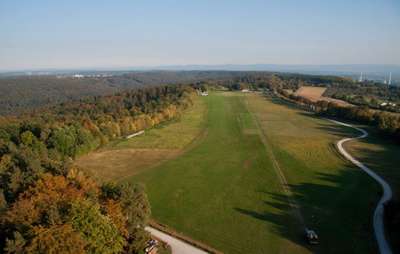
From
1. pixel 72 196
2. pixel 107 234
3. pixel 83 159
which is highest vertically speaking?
pixel 72 196

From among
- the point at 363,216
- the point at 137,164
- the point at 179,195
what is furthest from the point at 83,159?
the point at 363,216

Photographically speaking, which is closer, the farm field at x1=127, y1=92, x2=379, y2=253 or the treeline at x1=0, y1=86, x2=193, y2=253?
the treeline at x1=0, y1=86, x2=193, y2=253

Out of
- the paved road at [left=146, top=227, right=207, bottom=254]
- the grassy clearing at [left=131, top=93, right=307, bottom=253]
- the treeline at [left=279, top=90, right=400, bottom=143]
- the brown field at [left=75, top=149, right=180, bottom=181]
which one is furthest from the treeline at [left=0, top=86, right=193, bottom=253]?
the treeline at [left=279, top=90, right=400, bottom=143]

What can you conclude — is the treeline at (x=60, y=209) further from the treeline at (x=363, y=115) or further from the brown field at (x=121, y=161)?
the treeline at (x=363, y=115)

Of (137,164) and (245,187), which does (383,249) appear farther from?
(137,164)

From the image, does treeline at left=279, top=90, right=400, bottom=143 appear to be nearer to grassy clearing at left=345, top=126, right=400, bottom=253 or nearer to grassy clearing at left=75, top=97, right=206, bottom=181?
grassy clearing at left=345, top=126, right=400, bottom=253

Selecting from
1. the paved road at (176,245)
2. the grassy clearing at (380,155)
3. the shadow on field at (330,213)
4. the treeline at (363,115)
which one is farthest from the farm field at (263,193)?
the treeline at (363,115)
